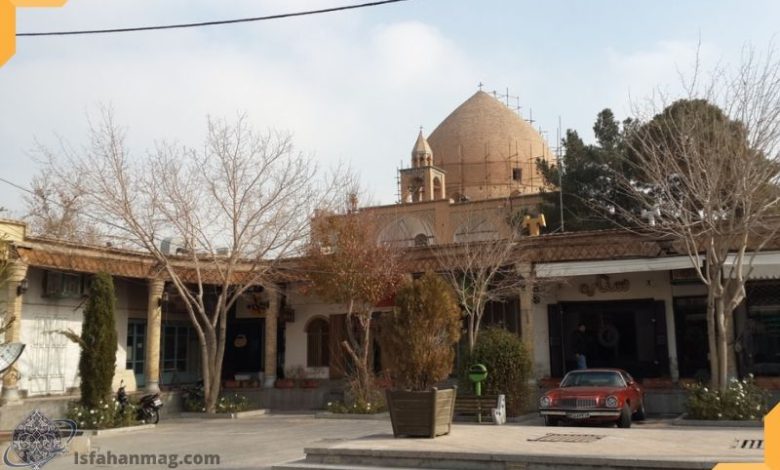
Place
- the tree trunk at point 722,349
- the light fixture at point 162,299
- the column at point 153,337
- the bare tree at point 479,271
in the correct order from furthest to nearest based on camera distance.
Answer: the light fixture at point 162,299 < the column at point 153,337 < the bare tree at point 479,271 < the tree trunk at point 722,349

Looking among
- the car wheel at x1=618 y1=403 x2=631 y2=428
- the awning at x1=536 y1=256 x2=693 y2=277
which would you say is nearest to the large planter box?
the car wheel at x1=618 y1=403 x2=631 y2=428

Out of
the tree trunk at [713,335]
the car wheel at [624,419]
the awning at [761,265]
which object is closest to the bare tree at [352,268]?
the car wheel at [624,419]

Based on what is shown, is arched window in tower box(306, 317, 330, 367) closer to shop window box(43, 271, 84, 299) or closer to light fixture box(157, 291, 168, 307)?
light fixture box(157, 291, 168, 307)

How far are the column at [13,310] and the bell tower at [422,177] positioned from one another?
2910 cm

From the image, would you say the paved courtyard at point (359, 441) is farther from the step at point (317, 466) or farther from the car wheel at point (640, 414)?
the step at point (317, 466)

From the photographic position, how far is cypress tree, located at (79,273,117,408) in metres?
16.4

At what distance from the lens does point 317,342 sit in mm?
25625

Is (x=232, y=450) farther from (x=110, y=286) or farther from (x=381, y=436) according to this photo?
(x=110, y=286)

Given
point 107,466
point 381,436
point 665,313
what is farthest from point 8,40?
point 665,313

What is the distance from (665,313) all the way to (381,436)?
12.0 meters

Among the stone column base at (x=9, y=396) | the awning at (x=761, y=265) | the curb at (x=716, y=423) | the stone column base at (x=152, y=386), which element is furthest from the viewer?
the stone column base at (x=152, y=386)

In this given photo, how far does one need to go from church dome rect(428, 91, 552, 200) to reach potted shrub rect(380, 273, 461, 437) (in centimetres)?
3264

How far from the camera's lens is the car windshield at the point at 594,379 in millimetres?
15312

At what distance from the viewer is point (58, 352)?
21.1 meters
